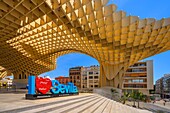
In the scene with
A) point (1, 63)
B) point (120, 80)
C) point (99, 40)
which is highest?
point (99, 40)

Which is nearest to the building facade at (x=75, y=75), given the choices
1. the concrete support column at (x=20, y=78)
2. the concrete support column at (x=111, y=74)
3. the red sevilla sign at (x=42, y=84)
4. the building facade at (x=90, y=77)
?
the building facade at (x=90, y=77)

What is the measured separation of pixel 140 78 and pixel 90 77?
31998 millimetres

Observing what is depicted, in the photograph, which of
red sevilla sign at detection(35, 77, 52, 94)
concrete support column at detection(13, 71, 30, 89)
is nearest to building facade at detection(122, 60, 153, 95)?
concrete support column at detection(13, 71, 30, 89)

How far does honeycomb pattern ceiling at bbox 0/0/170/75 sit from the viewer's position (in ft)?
61.0

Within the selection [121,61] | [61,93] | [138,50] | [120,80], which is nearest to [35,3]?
[61,93]

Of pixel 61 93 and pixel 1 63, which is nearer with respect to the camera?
pixel 61 93

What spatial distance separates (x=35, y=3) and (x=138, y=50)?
25582 mm

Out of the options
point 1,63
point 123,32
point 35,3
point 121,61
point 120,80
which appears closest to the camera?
point 35,3

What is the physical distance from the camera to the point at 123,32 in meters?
27.5

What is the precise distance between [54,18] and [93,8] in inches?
208

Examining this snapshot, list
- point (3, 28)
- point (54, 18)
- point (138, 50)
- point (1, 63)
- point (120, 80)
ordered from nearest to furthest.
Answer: point (54, 18)
point (3, 28)
point (138, 50)
point (120, 80)
point (1, 63)

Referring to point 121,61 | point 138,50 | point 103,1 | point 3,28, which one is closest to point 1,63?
point 3,28

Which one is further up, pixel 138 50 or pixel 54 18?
pixel 54 18

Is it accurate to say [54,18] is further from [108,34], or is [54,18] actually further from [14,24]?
[108,34]
